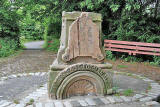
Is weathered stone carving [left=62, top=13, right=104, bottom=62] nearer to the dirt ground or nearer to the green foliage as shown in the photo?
the dirt ground

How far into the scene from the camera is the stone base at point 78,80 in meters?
3.58

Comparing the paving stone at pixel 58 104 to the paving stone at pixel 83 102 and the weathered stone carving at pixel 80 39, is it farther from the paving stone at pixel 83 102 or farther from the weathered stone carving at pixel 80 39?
the weathered stone carving at pixel 80 39

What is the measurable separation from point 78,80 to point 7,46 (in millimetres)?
10294

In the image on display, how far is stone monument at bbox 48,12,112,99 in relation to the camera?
360cm

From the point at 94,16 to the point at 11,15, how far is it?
11.7 m

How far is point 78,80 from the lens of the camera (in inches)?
146

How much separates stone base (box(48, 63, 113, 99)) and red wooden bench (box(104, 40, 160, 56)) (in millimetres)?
5163

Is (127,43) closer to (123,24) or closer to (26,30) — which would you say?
(123,24)

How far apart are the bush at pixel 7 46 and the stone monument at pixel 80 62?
8.72 m

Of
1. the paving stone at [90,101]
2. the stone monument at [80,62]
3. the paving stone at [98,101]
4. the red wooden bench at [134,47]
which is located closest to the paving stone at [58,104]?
the stone monument at [80,62]

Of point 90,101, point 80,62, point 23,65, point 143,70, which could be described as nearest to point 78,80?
point 80,62

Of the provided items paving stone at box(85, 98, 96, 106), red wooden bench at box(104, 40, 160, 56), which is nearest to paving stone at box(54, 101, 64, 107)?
paving stone at box(85, 98, 96, 106)

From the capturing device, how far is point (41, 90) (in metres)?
4.40

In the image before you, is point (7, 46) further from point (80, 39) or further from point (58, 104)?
point (58, 104)
